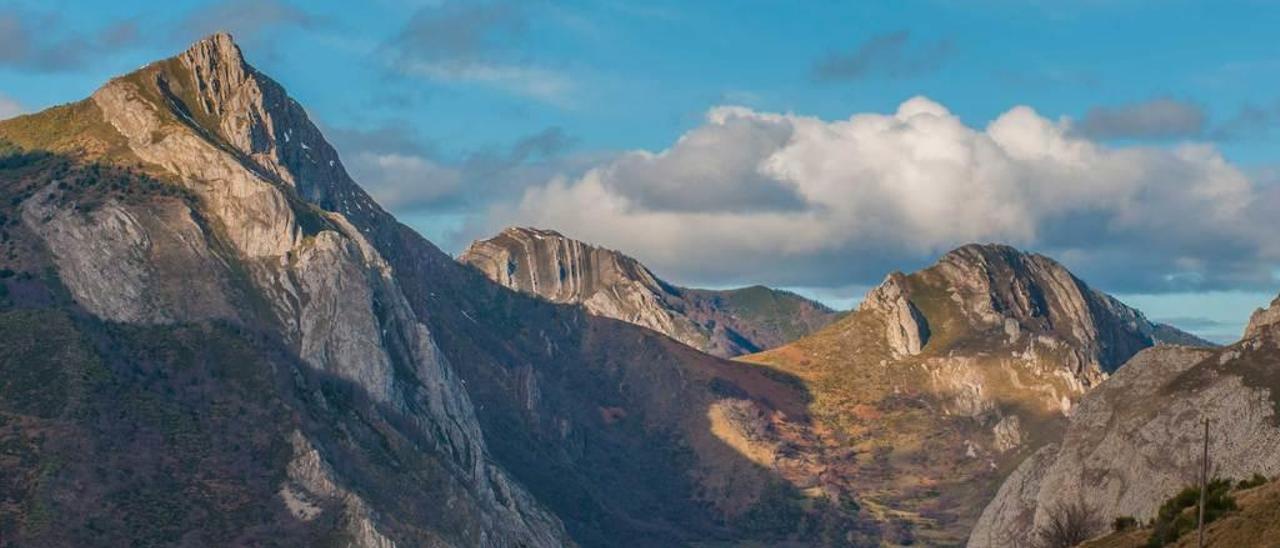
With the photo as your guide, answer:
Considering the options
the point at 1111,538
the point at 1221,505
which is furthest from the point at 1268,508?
the point at 1111,538

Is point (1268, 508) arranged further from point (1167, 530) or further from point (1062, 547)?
point (1062, 547)

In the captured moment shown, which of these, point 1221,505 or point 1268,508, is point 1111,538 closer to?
point 1221,505

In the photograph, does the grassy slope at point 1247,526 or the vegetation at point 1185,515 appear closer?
the grassy slope at point 1247,526

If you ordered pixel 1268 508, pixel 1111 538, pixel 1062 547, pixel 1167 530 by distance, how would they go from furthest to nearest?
1. pixel 1062 547
2. pixel 1111 538
3. pixel 1167 530
4. pixel 1268 508

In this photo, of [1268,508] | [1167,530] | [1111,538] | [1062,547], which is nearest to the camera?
[1268,508]

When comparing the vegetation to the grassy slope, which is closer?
the grassy slope

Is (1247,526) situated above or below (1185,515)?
below

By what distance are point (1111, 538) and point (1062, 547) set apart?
158 ft

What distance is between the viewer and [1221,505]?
13775 centimetres

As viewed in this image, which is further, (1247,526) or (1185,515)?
(1185,515)

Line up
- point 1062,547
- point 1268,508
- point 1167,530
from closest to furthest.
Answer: point 1268,508
point 1167,530
point 1062,547

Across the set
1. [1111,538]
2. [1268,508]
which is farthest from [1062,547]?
[1268,508]

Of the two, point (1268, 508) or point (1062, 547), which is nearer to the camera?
point (1268, 508)

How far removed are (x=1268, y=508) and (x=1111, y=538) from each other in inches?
887
